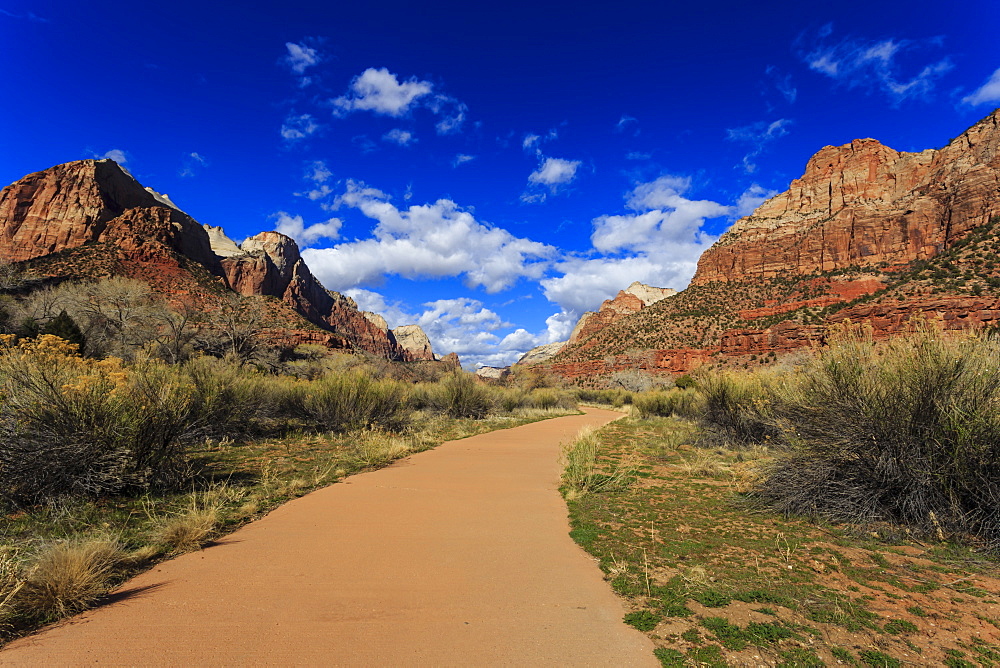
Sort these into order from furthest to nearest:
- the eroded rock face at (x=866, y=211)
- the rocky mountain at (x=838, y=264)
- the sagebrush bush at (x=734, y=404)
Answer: the eroded rock face at (x=866, y=211) → the rocky mountain at (x=838, y=264) → the sagebrush bush at (x=734, y=404)

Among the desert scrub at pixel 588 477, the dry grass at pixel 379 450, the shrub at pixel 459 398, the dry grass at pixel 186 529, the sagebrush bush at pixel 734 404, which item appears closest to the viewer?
the dry grass at pixel 186 529

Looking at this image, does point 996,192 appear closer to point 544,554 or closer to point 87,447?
point 544,554

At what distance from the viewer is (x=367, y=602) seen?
3.54 metres

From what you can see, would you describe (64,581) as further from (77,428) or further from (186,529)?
(77,428)

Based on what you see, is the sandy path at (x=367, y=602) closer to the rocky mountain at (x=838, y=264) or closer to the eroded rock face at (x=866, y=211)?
the rocky mountain at (x=838, y=264)

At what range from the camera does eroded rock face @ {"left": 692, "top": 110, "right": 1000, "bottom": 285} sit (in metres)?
58.0

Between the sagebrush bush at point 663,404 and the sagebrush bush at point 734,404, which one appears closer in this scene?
the sagebrush bush at point 734,404

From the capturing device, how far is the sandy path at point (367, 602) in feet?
9.13

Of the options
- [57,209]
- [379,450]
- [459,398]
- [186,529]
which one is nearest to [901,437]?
[186,529]

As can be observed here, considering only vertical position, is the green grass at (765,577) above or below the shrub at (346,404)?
below

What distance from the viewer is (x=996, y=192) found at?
5234 centimetres

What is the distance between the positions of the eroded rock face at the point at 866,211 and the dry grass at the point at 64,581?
273 feet

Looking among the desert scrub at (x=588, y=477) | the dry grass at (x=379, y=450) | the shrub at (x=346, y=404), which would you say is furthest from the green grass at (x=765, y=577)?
the shrub at (x=346, y=404)

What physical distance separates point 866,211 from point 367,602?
103926mm
